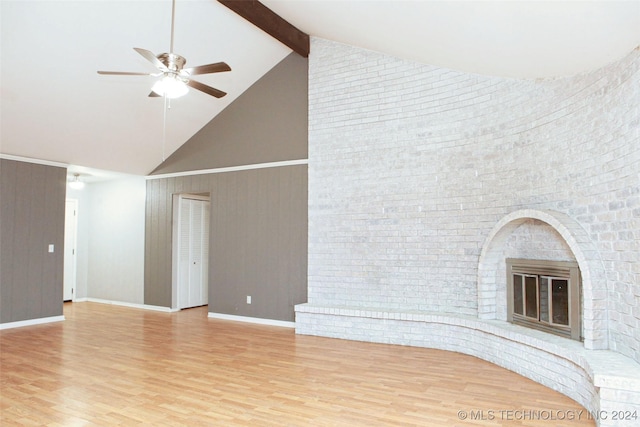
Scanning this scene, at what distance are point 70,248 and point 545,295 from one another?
8829 mm

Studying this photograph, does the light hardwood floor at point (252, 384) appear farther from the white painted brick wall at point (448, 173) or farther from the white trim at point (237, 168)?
the white trim at point (237, 168)

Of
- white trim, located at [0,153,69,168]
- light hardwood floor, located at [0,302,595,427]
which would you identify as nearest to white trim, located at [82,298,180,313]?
light hardwood floor, located at [0,302,595,427]

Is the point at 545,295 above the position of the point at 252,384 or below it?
above

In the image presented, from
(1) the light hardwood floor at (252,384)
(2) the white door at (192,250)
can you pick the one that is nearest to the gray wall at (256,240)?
(2) the white door at (192,250)

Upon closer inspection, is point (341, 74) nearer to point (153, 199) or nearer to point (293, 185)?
point (293, 185)

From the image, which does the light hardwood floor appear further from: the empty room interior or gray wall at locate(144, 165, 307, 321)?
Answer: gray wall at locate(144, 165, 307, 321)

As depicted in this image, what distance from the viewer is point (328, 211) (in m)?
6.13

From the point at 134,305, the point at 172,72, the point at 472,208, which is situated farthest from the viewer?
the point at 134,305

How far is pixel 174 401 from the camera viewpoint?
3.48 m

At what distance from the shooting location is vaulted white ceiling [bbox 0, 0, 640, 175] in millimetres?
3417

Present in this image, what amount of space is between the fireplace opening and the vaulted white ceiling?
187 cm

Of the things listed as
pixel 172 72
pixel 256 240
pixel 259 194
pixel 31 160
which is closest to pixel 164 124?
pixel 259 194

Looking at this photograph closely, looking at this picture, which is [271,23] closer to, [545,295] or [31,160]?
[31,160]

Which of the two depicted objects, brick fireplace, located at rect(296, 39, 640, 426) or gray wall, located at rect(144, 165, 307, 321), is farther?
gray wall, located at rect(144, 165, 307, 321)
